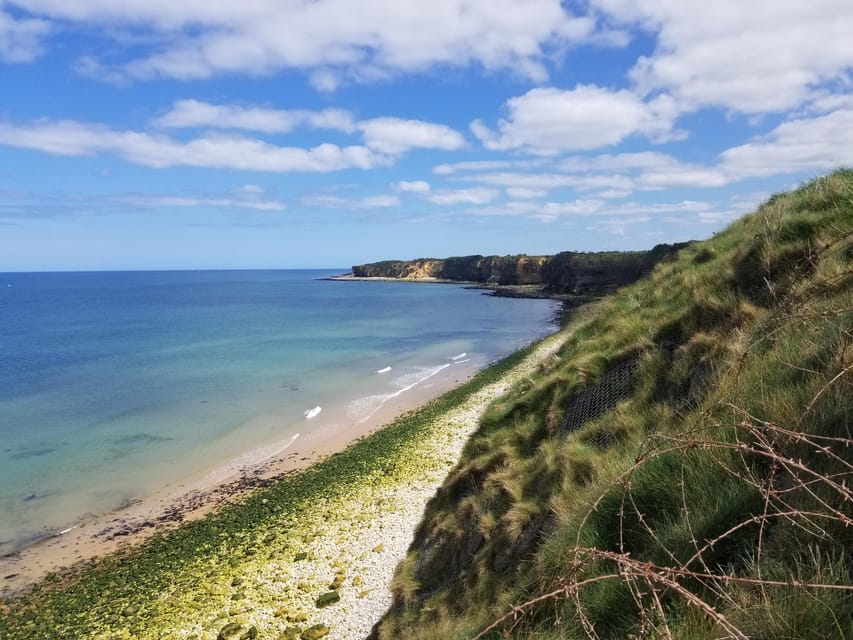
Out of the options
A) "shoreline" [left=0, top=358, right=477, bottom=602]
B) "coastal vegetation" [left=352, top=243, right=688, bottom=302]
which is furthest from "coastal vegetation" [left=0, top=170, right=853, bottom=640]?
"coastal vegetation" [left=352, top=243, right=688, bottom=302]

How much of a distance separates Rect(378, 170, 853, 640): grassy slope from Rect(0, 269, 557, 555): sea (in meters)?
18.3

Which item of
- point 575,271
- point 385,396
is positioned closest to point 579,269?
point 575,271

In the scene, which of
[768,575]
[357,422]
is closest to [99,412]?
[357,422]

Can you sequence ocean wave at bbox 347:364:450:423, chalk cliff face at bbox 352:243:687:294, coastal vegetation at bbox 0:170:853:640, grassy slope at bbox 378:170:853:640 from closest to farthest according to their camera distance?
grassy slope at bbox 378:170:853:640, coastal vegetation at bbox 0:170:853:640, ocean wave at bbox 347:364:450:423, chalk cliff face at bbox 352:243:687:294

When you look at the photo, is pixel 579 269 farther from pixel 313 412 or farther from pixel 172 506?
pixel 172 506

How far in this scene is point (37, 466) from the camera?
2423 centimetres

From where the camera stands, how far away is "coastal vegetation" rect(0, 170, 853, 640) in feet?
9.18

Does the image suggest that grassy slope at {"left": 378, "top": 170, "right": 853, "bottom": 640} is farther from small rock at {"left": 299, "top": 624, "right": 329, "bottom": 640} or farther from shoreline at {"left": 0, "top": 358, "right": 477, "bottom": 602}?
shoreline at {"left": 0, "top": 358, "right": 477, "bottom": 602}

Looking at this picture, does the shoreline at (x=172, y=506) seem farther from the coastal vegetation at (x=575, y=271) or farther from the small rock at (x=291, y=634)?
the coastal vegetation at (x=575, y=271)

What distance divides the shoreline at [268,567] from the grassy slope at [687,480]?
3.94 m

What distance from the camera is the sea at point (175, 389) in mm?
22734

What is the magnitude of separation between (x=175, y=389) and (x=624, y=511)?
40.4 metres

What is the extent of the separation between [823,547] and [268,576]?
14.4 m

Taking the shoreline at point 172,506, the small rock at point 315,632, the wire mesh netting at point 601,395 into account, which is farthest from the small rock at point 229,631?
the wire mesh netting at point 601,395
